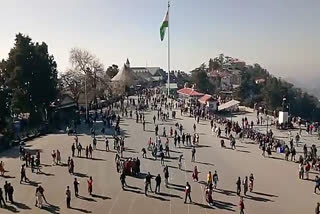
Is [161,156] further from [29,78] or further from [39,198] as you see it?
[29,78]

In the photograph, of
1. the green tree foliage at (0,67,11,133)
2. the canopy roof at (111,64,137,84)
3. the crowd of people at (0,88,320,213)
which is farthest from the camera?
the canopy roof at (111,64,137,84)

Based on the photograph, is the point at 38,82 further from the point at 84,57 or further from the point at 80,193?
the point at 80,193

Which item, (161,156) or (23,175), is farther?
(161,156)

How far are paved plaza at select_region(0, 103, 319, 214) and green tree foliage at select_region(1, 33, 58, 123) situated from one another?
9395mm

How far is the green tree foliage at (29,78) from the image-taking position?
39344 millimetres

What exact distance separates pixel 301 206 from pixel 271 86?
50.9 m

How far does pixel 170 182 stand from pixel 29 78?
25.0 meters

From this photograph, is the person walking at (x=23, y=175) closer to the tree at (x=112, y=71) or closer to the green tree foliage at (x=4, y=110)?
the green tree foliage at (x=4, y=110)

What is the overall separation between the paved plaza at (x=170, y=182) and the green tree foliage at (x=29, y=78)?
9395mm

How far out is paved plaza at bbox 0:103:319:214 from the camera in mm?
17609

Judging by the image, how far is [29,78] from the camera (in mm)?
40156

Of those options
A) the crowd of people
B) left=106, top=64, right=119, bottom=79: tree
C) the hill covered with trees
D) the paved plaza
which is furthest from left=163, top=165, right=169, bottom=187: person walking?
left=106, top=64, right=119, bottom=79: tree

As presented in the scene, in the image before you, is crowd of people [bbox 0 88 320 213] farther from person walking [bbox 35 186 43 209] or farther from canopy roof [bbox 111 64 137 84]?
canopy roof [bbox 111 64 137 84]

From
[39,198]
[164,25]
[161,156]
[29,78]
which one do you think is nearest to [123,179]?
[39,198]
